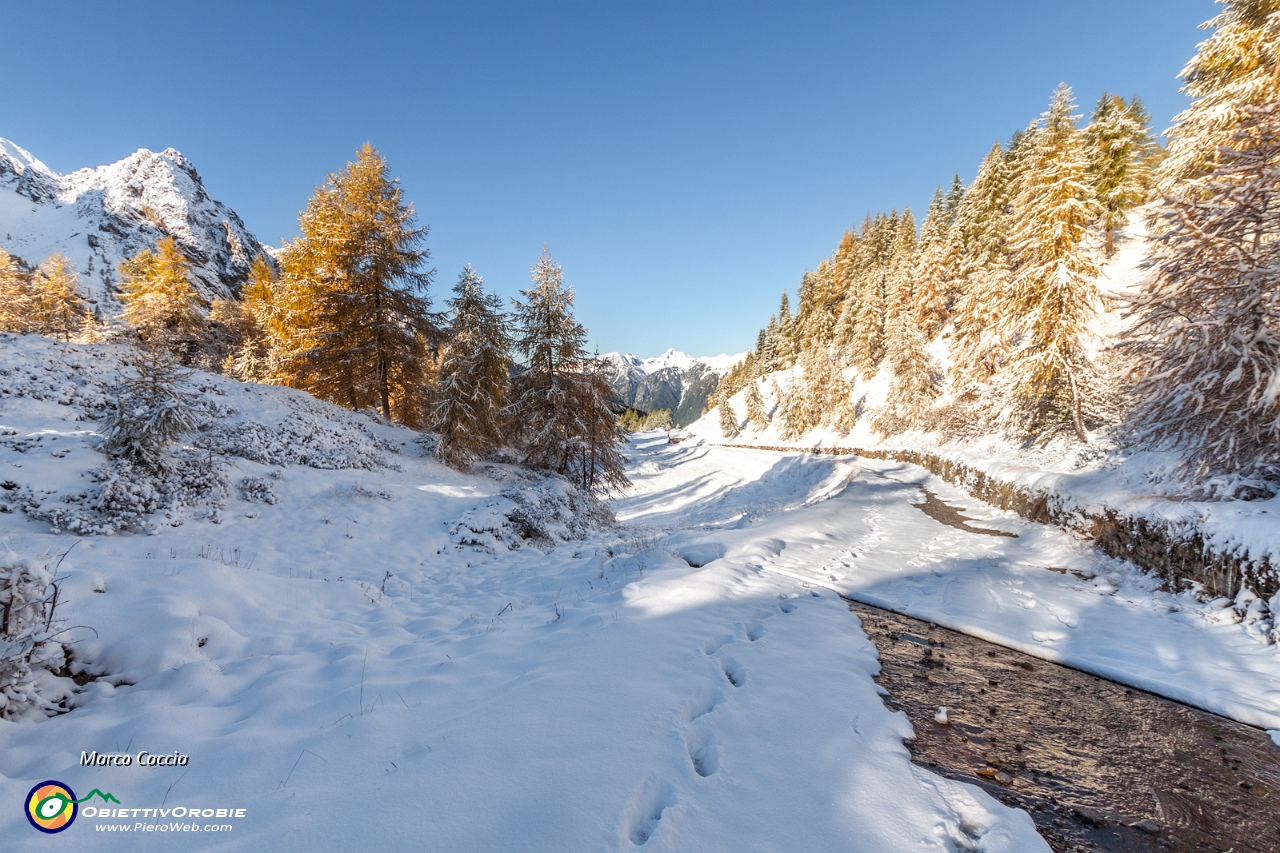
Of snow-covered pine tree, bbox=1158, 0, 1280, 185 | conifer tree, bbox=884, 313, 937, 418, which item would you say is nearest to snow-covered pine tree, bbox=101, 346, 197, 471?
snow-covered pine tree, bbox=1158, 0, 1280, 185

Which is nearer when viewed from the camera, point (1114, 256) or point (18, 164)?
point (1114, 256)

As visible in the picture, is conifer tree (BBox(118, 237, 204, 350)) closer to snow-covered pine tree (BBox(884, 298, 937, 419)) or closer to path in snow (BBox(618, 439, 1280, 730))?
path in snow (BBox(618, 439, 1280, 730))

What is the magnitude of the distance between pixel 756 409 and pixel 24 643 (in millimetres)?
59297

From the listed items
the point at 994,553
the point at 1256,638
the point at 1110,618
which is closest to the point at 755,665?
the point at 1110,618

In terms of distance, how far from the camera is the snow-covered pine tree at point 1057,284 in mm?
16484

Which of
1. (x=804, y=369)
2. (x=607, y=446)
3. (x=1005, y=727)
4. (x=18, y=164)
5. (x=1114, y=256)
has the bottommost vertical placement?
(x=1005, y=727)

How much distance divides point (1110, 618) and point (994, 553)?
3.55 metres

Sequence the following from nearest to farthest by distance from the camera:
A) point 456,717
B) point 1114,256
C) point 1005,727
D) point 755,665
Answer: point 456,717, point 1005,727, point 755,665, point 1114,256

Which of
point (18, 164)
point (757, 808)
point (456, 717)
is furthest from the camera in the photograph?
point (18, 164)

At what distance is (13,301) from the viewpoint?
30594mm

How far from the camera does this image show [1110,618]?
23.0ft

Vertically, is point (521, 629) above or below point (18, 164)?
below

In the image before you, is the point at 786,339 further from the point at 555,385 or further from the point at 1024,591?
the point at 1024,591

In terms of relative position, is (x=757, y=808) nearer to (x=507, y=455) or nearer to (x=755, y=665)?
(x=755, y=665)
